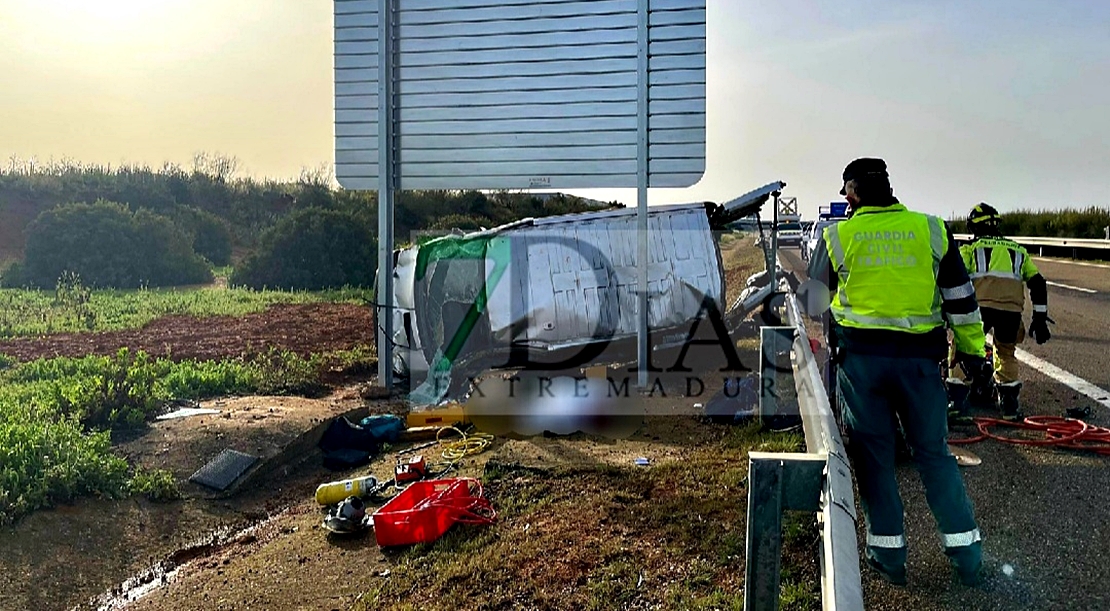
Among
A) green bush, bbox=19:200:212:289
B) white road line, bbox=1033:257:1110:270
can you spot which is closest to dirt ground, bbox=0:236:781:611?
white road line, bbox=1033:257:1110:270

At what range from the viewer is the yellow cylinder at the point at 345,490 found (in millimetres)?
5980

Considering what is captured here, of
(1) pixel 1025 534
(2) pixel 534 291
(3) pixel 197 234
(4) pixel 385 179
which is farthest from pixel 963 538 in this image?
(3) pixel 197 234

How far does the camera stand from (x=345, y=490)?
6.01 m

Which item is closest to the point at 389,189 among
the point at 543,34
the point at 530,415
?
the point at 543,34

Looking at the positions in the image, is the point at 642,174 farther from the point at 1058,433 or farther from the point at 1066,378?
the point at 1066,378

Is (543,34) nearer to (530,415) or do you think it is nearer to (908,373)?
(530,415)

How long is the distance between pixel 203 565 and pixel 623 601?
305 centimetres

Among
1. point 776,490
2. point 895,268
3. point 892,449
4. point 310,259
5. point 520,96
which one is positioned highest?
point 520,96

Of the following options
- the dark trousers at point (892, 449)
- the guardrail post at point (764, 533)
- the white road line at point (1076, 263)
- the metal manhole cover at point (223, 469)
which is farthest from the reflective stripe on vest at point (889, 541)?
the white road line at point (1076, 263)

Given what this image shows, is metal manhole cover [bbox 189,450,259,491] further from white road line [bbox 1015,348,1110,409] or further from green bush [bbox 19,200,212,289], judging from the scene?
green bush [bbox 19,200,212,289]

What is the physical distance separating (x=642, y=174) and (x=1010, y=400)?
3.94 m

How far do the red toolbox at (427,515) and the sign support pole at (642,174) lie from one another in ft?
13.1

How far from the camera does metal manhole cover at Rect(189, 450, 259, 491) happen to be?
677 centimetres

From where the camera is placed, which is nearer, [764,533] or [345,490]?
[764,533]
